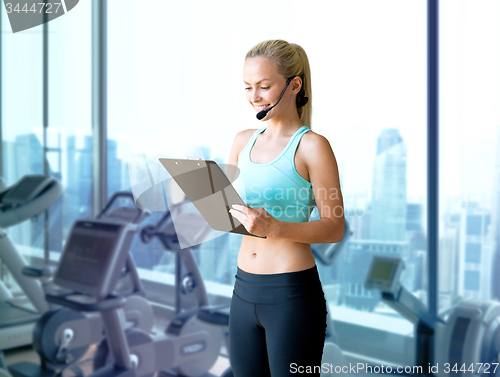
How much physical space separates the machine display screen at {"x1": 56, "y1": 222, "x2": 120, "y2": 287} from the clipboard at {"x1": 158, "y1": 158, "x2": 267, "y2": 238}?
168 cm

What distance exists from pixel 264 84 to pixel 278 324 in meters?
0.56

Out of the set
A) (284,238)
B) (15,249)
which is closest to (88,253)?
(15,249)

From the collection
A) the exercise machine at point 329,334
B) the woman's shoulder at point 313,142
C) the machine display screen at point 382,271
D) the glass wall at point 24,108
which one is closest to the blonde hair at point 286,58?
the woman's shoulder at point 313,142

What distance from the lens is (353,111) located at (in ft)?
9.01

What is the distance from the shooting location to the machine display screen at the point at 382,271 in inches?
94.1

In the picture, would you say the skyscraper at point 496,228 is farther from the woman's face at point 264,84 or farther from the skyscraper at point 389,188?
the woman's face at point 264,84

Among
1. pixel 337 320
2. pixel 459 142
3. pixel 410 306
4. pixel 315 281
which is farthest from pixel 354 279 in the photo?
pixel 315 281

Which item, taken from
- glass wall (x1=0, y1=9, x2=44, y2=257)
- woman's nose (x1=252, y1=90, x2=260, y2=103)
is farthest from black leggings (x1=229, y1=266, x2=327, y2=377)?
glass wall (x1=0, y1=9, x2=44, y2=257)

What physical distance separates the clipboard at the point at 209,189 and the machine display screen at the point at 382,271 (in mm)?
1660

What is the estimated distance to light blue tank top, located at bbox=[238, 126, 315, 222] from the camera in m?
1.04

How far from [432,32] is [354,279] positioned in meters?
1.55

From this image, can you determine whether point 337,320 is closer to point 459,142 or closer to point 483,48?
point 459,142

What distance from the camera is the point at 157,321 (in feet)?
→ 11.7

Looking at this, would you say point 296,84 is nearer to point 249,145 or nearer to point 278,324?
point 249,145
